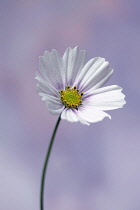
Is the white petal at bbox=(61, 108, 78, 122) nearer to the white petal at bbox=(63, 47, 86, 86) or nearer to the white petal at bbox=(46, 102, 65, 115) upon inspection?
the white petal at bbox=(46, 102, 65, 115)

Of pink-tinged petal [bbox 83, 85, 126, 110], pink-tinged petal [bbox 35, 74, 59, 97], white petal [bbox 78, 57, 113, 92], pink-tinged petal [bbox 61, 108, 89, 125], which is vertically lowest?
pink-tinged petal [bbox 61, 108, 89, 125]

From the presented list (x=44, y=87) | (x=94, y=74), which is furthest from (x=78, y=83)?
(x=44, y=87)

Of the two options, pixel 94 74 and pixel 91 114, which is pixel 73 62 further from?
pixel 91 114

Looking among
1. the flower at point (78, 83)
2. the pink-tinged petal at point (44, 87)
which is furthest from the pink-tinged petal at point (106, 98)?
the pink-tinged petal at point (44, 87)

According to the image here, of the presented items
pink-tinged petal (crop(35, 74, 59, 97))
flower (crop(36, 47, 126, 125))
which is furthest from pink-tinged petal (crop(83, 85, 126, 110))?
pink-tinged petal (crop(35, 74, 59, 97))

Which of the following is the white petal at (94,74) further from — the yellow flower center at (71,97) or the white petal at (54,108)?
the white petal at (54,108)

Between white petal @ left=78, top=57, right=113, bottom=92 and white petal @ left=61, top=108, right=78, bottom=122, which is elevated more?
white petal @ left=78, top=57, right=113, bottom=92
